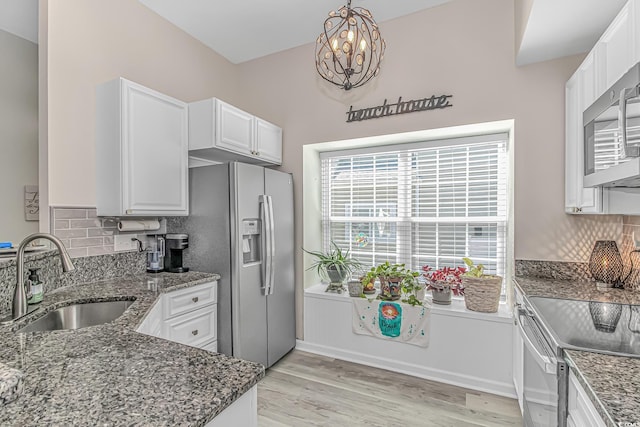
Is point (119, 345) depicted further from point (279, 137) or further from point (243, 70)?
point (243, 70)

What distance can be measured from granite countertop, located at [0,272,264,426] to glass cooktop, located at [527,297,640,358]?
124 centimetres

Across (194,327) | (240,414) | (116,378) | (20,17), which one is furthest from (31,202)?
(240,414)

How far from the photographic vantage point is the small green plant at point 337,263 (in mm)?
3084

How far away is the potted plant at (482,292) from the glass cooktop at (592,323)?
70 centimetres

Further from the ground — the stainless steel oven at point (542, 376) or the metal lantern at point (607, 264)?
the metal lantern at point (607, 264)

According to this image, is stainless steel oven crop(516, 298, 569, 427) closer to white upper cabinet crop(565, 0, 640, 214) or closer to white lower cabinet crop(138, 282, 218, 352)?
white upper cabinet crop(565, 0, 640, 214)

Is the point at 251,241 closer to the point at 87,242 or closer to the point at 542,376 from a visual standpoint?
the point at 87,242

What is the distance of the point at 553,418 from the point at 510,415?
1.15 meters

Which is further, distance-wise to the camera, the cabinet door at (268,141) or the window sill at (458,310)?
the cabinet door at (268,141)

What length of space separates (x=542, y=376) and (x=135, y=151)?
2.62 m

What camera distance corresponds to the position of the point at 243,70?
11.5 feet

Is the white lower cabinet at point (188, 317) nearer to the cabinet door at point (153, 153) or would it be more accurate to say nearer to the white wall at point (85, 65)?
the cabinet door at point (153, 153)

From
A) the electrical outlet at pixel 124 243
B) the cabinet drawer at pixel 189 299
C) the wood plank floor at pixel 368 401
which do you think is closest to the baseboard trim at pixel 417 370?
the wood plank floor at pixel 368 401

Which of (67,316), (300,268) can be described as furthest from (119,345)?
(300,268)
